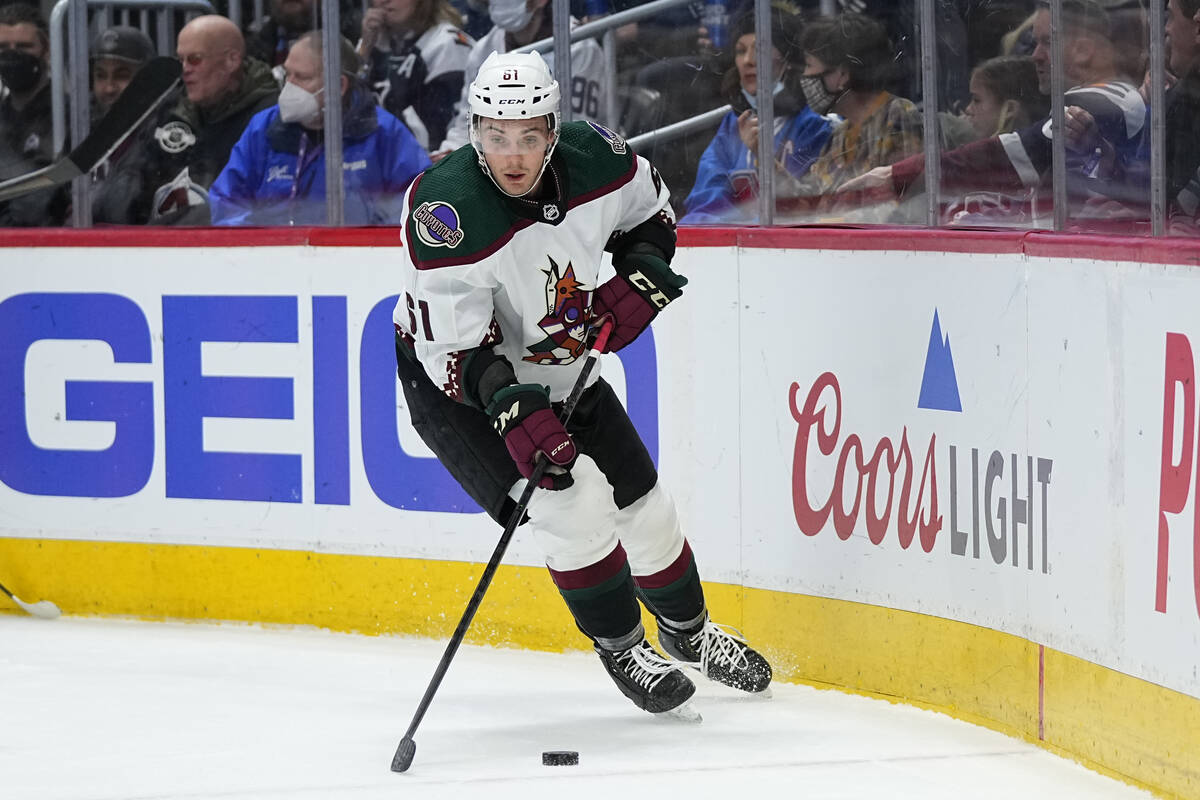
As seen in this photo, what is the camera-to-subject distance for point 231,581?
183 inches

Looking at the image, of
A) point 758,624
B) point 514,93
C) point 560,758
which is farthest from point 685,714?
point 514,93

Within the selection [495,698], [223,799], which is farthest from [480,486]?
[223,799]

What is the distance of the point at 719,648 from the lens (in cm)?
369

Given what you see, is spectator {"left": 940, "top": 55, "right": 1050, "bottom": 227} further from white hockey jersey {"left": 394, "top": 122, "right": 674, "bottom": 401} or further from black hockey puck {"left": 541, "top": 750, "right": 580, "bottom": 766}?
black hockey puck {"left": 541, "top": 750, "right": 580, "bottom": 766}

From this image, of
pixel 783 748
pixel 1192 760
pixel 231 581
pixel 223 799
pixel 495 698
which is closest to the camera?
pixel 1192 760

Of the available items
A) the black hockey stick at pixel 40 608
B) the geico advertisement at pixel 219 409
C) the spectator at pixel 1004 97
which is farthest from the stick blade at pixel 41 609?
the spectator at pixel 1004 97

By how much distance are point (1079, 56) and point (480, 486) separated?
142 centimetres

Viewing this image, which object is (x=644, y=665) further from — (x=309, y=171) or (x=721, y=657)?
(x=309, y=171)

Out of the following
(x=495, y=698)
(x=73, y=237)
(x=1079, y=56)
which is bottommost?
(x=495, y=698)

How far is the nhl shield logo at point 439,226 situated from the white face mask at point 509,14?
131cm

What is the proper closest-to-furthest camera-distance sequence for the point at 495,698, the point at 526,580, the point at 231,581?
the point at 495,698, the point at 526,580, the point at 231,581

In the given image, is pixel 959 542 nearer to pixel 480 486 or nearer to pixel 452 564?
pixel 480 486

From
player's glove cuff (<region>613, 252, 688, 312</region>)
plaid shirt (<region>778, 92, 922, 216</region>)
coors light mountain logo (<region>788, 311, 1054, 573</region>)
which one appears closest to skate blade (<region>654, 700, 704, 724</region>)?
coors light mountain logo (<region>788, 311, 1054, 573</region>)

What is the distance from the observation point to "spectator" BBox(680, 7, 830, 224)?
4.14 meters
